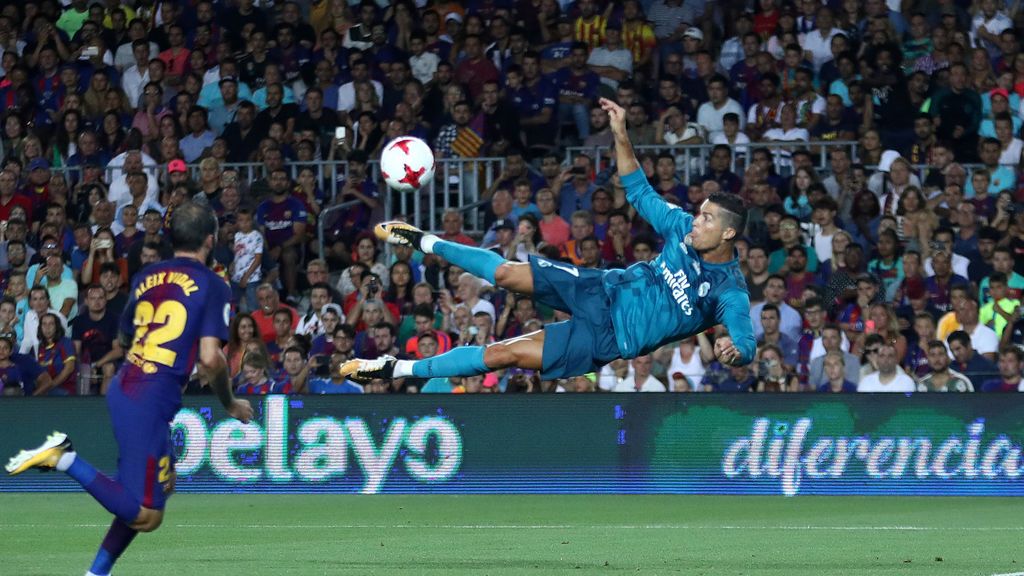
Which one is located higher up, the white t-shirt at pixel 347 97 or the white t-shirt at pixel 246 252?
the white t-shirt at pixel 347 97

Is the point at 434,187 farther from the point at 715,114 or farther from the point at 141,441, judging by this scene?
the point at 141,441

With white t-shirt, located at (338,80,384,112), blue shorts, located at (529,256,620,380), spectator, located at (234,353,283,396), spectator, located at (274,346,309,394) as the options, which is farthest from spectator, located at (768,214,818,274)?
blue shorts, located at (529,256,620,380)

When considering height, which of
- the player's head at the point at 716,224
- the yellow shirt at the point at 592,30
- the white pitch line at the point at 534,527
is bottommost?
the white pitch line at the point at 534,527

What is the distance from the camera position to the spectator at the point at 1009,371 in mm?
16266

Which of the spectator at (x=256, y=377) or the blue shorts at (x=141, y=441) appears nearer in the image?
the blue shorts at (x=141, y=441)

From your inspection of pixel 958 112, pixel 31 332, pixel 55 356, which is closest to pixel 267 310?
pixel 55 356

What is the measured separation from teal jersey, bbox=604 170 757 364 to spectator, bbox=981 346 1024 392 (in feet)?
21.0

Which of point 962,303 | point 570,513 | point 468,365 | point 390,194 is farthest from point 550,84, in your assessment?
point 468,365

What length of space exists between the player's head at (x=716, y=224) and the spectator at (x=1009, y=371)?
6559mm

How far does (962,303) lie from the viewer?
674 inches

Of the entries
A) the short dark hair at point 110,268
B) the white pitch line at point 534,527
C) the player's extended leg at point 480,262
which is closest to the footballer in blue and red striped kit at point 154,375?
the player's extended leg at point 480,262

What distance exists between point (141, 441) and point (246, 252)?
39.7ft

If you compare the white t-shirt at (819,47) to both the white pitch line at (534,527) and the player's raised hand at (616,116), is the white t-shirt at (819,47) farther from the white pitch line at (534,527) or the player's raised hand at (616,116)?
the player's raised hand at (616,116)

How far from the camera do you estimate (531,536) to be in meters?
12.7
